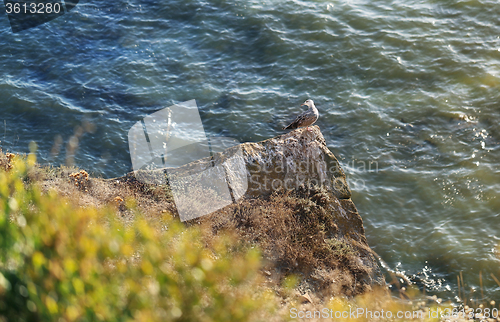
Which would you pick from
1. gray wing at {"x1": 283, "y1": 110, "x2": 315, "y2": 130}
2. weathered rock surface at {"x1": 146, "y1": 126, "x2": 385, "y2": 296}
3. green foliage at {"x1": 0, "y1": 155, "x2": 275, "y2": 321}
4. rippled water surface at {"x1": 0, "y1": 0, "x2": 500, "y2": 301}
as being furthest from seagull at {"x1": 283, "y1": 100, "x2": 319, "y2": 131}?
green foliage at {"x1": 0, "y1": 155, "x2": 275, "y2": 321}

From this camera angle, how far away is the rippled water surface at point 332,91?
10914 millimetres

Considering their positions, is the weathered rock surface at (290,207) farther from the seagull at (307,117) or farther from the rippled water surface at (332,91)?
the rippled water surface at (332,91)

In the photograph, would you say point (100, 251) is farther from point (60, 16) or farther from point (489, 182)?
point (60, 16)

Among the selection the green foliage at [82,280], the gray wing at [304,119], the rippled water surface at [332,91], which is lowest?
the rippled water surface at [332,91]

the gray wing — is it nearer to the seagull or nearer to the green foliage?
the seagull

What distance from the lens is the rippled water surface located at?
35.8 ft

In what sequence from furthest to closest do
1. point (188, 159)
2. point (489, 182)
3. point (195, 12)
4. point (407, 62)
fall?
point (195, 12), point (407, 62), point (188, 159), point (489, 182)

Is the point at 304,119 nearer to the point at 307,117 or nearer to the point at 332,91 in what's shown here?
the point at 307,117

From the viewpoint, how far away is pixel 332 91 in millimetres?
14695

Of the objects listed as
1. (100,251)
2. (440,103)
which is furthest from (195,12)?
(100,251)

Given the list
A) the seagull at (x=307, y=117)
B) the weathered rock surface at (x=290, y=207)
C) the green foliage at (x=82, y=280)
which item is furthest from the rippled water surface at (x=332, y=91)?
the green foliage at (x=82, y=280)

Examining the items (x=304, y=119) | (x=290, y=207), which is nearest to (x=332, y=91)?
(x=304, y=119)

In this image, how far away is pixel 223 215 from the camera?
28.1 ft

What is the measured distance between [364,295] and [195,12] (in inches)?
595
